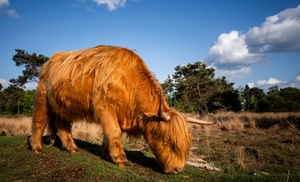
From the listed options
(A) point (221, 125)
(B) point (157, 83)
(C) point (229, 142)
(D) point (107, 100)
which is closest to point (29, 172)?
(D) point (107, 100)

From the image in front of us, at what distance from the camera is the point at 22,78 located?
32.2m

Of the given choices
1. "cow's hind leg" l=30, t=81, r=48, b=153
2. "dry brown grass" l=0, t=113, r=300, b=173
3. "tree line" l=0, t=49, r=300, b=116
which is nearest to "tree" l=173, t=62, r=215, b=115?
"tree line" l=0, t=49, r=300, b=116

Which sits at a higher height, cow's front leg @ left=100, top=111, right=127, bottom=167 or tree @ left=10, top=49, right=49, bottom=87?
tree @ left=10, top=49, right=49, bottom=87

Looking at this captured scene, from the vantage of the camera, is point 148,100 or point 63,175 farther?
point 148,100

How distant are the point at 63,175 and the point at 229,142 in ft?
29.2

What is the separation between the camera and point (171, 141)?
16.7 ft

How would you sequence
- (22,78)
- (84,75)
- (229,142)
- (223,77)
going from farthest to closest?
(223,77), (22,78), (229,142), (84,75)

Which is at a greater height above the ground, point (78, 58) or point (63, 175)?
point (78, 58)

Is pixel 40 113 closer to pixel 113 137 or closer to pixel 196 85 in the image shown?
pixel 113 137

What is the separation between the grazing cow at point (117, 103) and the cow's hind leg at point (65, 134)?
0.03 metres

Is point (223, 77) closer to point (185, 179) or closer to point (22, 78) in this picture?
point (22, 78)

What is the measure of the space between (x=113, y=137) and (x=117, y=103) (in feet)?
2.50

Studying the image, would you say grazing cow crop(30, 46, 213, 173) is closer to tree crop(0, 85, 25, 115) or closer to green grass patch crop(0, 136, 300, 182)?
green grass patch crop(0, 136, 300, 182)

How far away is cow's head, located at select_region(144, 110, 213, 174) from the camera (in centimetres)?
501
